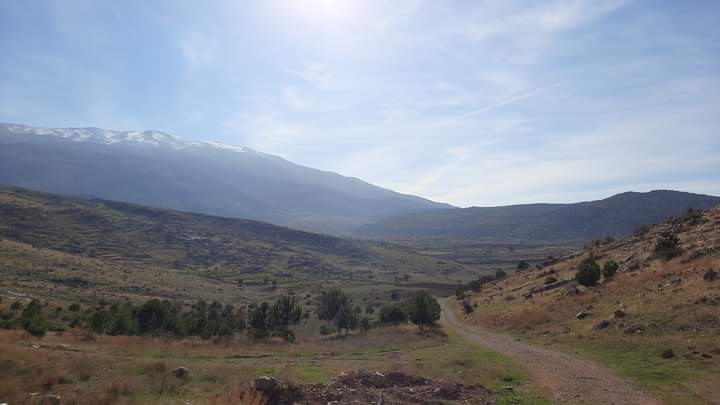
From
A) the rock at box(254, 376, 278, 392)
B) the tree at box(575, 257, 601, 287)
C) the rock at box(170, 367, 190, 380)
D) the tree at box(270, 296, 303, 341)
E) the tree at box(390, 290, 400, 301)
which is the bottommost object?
the tree at box(390, 290, 400, 301)

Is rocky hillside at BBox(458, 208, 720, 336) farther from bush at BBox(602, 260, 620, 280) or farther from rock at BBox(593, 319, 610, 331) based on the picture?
bush at BBox(602, 260, 620, 280)

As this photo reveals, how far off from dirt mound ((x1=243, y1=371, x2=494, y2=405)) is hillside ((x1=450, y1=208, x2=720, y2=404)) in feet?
18.9

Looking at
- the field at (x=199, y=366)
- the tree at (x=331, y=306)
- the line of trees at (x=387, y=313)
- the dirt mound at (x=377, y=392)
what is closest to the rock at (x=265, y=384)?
the dirt mound at (x=377, y=392)

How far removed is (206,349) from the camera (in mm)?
24094

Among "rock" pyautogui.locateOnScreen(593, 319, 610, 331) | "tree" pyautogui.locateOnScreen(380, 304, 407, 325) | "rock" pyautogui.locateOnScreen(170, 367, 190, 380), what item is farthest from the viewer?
"tree" pyautogui.locateOnScreen(380, 304, 407, 325)

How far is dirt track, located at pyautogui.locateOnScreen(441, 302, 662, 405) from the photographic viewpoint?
13.1 m

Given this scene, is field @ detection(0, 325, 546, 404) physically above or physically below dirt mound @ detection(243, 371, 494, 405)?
below

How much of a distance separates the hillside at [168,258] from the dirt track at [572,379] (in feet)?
160

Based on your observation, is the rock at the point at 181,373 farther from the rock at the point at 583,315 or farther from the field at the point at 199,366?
the rock at the point at 583,315

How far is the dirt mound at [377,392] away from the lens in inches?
444

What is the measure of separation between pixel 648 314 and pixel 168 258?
381 ft

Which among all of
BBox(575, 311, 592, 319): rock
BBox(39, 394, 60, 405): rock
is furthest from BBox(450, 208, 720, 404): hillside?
BBox(39, 394, 60, 405): rock

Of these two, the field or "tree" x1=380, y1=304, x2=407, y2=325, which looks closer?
the field

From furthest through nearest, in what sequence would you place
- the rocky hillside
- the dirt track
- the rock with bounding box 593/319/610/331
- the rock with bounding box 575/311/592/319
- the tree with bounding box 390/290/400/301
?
the tree with bounding box 390/290/400/301, the rock with bounding box 575/311/592/319, the rock with bounding box 593/319/610/331, the rocky hillside, the dirt track
